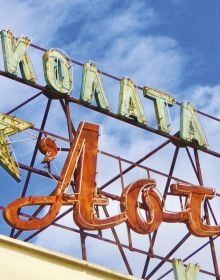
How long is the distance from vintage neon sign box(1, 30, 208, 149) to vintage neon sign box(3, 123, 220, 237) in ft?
5.22

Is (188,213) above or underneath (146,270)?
above

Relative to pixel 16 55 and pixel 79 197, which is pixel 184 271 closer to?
pixel 79 197

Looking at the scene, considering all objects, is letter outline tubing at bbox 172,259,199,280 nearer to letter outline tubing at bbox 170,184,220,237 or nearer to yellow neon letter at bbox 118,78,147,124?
letter outline tubing at bbox 170,184,220,237

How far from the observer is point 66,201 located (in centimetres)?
2488

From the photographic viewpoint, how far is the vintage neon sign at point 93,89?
2731cm

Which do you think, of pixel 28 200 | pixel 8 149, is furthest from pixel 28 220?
pixel 8 149

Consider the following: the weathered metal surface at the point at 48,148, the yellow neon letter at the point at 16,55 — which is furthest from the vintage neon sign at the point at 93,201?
the yellow neon letter at the point at 16,55

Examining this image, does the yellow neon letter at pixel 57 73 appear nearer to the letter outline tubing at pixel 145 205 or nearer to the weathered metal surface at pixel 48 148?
the weathered metal surface at pixel 48 148

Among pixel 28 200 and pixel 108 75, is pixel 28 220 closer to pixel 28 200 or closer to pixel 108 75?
pixel 28 200

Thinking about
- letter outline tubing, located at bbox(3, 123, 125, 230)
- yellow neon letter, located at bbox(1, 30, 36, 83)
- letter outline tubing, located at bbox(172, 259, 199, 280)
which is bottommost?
letter outline tubing, located at bbox(172, 259, 199, 280)

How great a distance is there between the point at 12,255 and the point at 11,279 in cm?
49

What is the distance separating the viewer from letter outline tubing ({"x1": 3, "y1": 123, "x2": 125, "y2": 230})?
77.6 feet

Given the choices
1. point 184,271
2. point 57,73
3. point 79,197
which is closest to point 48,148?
point 79,197

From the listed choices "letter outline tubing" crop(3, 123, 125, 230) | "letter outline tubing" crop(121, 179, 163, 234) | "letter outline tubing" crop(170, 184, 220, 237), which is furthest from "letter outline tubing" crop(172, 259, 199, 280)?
"letter outline tubing" crop(170, 184, 220, 237)
